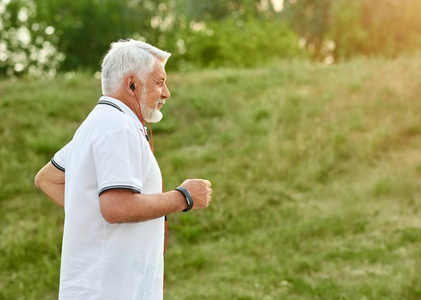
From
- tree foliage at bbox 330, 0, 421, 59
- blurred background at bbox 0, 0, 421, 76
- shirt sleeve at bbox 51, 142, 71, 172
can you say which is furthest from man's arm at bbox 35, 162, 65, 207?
tree foliage at bbox 330, 0, 421, 59

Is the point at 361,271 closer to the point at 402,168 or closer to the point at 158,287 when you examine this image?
the point at 402,168

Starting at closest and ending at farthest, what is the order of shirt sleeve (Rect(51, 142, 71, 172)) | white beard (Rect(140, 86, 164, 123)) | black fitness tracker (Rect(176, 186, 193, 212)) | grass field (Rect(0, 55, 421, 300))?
1. black fitness tracker (Rect(176, 186, 193, 212))
2. white beard (Rect(140, 86, 164, 123))
3. shirt sleeve (Rect(51, 142, 71, 172))
4. grass field (Rect(0, 55, 421, 300))

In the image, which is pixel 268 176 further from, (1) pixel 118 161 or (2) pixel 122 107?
(1) pixel 118 161

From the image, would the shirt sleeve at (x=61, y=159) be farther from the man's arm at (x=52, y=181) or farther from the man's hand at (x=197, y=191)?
the man's hand at (x=197, y=191)

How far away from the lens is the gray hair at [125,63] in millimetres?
2527

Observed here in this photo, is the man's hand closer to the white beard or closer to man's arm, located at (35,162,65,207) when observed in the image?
the white beard

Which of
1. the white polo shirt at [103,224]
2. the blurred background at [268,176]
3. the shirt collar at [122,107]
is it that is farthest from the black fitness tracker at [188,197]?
the blurred background at [268,176]

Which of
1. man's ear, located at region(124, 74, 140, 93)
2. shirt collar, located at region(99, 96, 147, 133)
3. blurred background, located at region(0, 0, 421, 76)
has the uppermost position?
blurred background, located at region(0, 0, 421, 76)

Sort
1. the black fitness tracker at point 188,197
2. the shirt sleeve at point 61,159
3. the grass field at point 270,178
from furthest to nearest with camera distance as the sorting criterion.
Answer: the grass field at point 270,178 → the shirt sleeve at point 61,159 → the black fitness tracker at point 188,197

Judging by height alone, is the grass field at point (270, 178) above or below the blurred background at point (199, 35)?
below

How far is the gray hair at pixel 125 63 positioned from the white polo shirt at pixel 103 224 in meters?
0.11

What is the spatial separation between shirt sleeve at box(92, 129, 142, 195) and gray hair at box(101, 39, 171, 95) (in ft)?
1.20

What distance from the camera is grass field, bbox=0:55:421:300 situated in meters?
6.58

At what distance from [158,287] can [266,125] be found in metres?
8.97
